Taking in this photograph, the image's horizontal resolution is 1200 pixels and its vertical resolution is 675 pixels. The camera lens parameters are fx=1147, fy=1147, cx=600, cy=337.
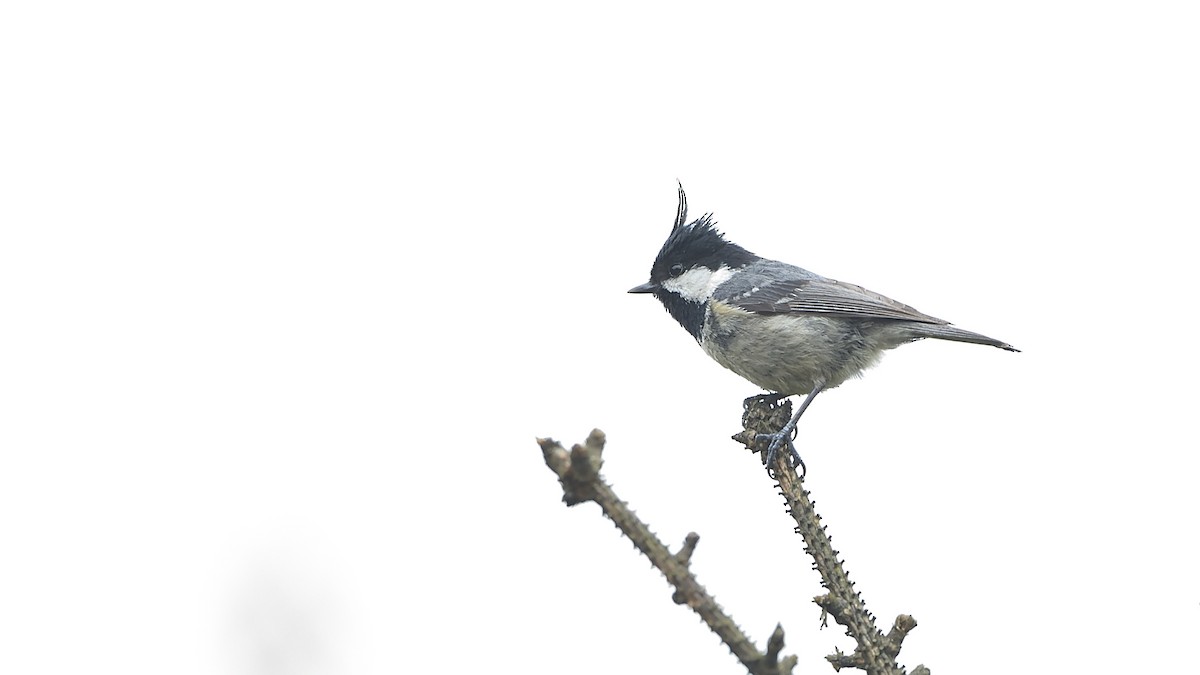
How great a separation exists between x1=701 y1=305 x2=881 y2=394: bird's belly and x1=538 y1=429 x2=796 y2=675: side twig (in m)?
4.96

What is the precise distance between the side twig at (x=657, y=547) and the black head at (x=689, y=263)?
214 inches

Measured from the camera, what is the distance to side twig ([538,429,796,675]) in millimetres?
2104

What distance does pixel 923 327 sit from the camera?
283 inches

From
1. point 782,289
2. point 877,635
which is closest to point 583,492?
point 877,635

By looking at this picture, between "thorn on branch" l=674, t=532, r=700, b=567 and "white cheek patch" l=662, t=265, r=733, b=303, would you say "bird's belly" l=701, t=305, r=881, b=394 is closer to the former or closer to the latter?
"white cheek patch" l=662, t=265, r=733, b=303

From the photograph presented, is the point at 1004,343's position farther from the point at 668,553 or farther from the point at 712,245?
the point at 668,553

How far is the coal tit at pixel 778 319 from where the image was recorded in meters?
7.16

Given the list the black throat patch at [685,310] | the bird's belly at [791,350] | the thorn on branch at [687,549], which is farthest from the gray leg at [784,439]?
the thorn on branch at [687,549]

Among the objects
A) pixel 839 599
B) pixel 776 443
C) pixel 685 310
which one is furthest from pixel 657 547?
pixel 685 310

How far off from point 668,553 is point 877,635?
3.73ft

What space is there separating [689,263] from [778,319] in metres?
0.85

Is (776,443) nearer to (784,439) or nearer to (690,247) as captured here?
(784,439)

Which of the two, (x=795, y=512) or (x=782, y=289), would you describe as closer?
(x=795, y=512)

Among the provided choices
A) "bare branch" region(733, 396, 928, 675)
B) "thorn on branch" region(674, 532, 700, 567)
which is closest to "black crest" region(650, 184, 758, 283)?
"bare branch" region(733, 396, 928, 675)
